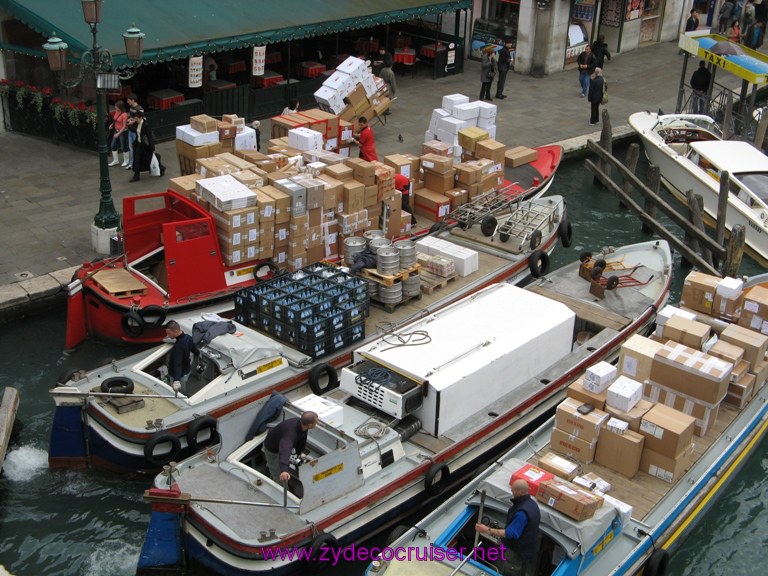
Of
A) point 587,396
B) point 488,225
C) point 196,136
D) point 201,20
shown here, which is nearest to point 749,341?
point 587,396

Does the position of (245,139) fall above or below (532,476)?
above

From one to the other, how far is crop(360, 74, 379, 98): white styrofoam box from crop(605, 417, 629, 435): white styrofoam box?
1463cm

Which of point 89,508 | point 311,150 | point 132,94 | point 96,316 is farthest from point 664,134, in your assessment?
point 89,508

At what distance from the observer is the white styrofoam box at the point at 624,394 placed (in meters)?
12.6

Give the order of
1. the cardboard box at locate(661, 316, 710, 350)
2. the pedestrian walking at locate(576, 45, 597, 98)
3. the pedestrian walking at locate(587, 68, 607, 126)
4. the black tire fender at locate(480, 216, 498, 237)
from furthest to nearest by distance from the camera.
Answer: the pedestrian walking at locate(576, 45, 597, 98), the pedestrian walking at locate(587, 68, 607, 126), the black tire fender at locate(480, 216, 498, 237), the cardboard box at locate(661, 316, 710, 350)

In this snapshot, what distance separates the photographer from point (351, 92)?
24484 mm

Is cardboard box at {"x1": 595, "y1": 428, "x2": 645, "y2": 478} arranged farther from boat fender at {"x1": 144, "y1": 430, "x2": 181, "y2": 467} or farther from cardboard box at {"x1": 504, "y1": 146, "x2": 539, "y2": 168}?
cardboard box at {"x1": 504, "y1": 146, "x2": 539, "y2": 168}

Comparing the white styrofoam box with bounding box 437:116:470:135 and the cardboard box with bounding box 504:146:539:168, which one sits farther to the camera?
the cardboard box with bounding box 504:146:539:168

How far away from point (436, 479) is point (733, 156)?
14.3 metres

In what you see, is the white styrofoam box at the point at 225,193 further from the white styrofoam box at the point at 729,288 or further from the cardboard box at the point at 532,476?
the white styrofoam box at the point at 729,288

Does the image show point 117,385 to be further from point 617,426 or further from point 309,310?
point 617,426

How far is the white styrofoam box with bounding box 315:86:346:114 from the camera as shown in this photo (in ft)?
79.0

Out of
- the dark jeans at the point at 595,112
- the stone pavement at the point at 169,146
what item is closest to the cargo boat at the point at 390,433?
the stone pavement at the point at 169,146

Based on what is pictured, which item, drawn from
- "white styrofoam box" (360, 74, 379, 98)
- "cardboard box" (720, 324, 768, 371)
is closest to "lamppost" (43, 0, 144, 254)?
"white styrofoam box" (360, 74, 379, 98)
